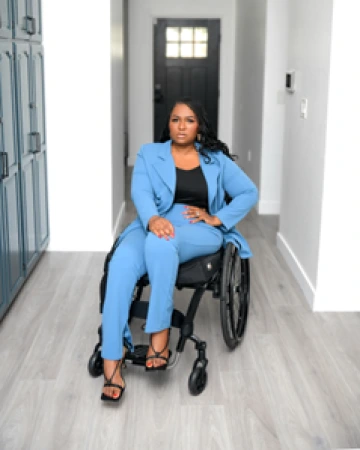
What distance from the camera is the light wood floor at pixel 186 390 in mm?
2223

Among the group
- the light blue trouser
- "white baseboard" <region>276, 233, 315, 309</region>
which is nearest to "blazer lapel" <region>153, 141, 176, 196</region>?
the light blue trouser

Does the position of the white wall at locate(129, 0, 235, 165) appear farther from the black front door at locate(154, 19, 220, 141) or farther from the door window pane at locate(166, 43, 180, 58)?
the door window pane at locate(166, 43, 180, 58)

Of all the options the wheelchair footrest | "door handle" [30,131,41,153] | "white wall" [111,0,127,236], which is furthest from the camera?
"white wall" [111,0,127,236]

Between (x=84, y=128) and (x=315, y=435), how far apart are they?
2606mm

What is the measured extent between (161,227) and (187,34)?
5848mm

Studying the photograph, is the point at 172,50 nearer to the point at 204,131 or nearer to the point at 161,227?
the point at 204,131

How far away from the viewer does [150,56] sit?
25.3ft

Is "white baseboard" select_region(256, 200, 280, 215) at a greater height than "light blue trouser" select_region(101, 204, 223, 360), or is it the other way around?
"light blue trouser" select_region(101, 204, 223, 360)

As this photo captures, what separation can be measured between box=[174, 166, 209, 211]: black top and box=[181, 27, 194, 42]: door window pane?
17.9 ft

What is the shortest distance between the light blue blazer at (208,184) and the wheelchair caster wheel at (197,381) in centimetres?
57

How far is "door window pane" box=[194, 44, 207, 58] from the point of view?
7949 millimetres

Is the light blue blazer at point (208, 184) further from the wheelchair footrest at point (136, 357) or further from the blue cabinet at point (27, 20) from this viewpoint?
the blue cabinet at point (27, 20)

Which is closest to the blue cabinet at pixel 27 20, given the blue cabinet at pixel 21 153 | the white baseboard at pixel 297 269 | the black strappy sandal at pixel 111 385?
the blue cabinet at pixel 21 153

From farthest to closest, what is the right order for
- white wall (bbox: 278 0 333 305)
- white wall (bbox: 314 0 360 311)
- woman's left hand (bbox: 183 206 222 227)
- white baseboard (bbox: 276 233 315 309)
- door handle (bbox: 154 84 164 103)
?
door handle (bbox: 154 84 164 103), white baseboard (bbox: 276 233 315 309), white wall (bbox: 278 0 333 305), white wall (bbox: 314 0 360 311), woman's left hand (bbox: 183 206 222 227)
